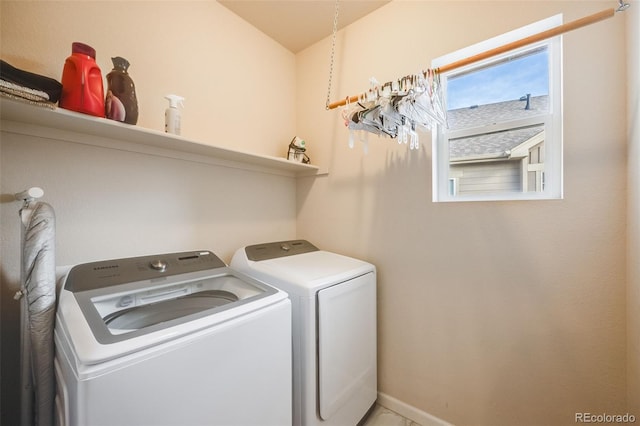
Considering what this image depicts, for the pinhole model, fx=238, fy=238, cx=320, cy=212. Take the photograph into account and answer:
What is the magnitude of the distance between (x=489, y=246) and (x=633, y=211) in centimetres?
54

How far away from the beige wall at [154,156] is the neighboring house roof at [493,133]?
1.40 meters

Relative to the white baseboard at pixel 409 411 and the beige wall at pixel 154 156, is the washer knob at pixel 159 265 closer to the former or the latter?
the beige wall at pixel 154 156

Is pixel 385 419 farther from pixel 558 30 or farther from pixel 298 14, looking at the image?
pixel 298 14

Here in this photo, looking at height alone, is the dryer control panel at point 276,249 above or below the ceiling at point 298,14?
below

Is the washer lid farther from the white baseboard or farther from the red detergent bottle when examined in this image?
the white baseboard

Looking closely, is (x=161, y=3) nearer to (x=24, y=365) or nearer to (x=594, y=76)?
(x=24, y=365)

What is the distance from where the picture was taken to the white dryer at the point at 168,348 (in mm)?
637

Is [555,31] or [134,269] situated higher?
[555,31]

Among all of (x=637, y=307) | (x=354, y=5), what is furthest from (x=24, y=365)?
(x=354, y=5)

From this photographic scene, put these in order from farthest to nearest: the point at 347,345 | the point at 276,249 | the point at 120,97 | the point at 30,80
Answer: the point at 276,249 < the point at 347,345 < the point at 120,97 < the point at 30,80

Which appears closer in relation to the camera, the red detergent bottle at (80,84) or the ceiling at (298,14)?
the red detergent bottle at (80,84)

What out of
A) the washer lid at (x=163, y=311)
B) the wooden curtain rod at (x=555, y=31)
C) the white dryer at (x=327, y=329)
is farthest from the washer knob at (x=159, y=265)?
the wooden curtain rod at (x=555, y=31)

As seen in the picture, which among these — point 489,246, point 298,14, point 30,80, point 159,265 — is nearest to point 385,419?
point 489,246

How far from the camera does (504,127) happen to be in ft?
4.69
